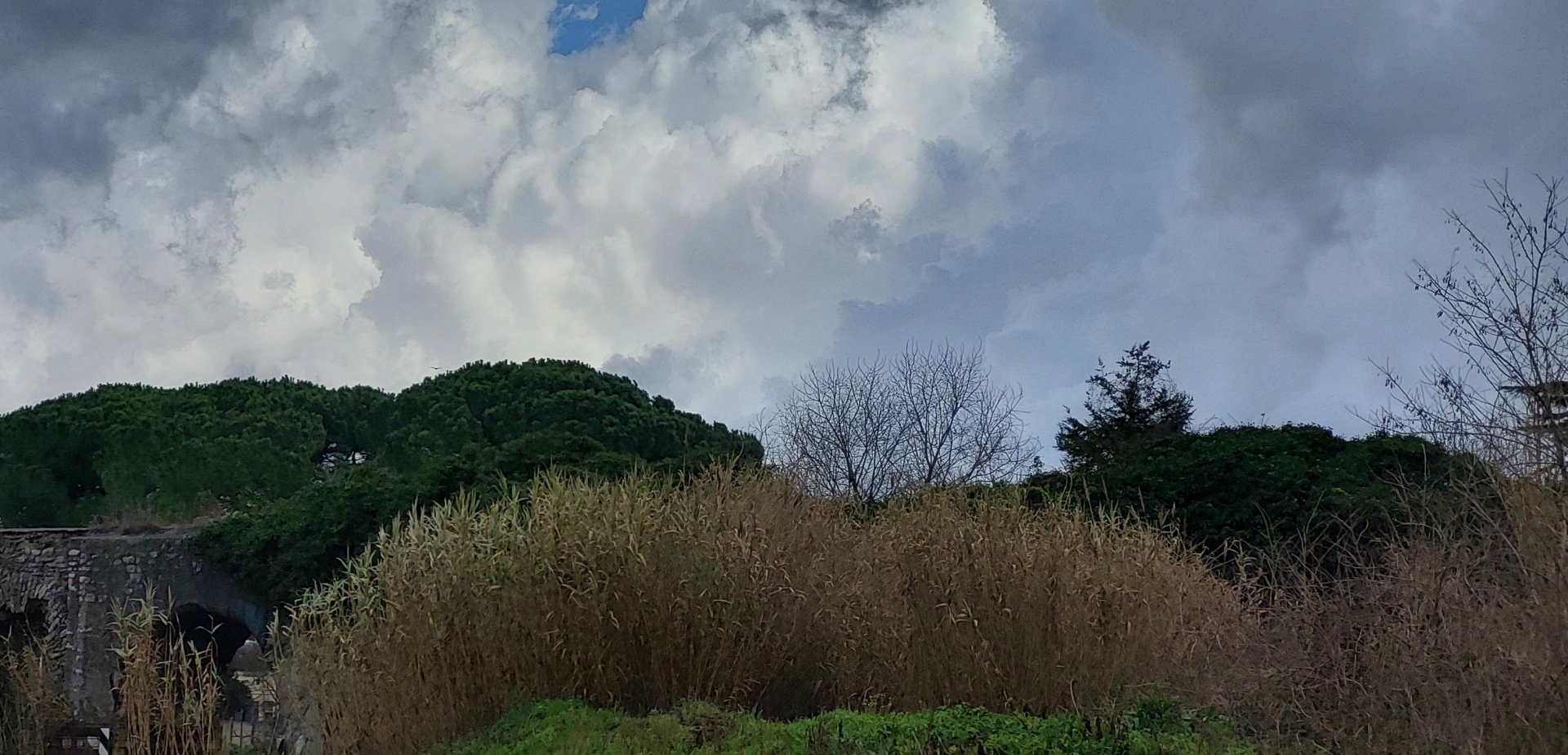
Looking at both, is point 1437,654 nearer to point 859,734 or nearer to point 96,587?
point 859,734

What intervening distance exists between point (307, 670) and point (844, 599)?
10.7 feet

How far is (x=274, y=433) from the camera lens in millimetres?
24891

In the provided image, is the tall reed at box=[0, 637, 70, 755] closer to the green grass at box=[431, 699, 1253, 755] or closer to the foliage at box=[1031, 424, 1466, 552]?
the green grass at box=[431, 699, 1253, 755]

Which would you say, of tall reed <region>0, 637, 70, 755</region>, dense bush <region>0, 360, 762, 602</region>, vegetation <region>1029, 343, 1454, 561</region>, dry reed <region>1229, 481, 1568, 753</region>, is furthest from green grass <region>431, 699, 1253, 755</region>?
dense bush <region>0, 360, 762, 602</region>

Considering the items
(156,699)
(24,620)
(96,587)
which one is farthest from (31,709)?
(24,620)

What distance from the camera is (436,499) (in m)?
14.1

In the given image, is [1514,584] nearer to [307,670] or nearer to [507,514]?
[507,514]

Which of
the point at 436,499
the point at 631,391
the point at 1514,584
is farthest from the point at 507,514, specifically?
the point at 631,391

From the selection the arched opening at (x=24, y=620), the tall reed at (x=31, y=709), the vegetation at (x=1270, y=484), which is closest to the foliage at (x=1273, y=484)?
the vegetation at (x=1270, y=484)

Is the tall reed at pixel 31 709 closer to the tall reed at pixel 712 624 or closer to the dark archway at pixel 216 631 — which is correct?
the dark archway at pixel 216 631

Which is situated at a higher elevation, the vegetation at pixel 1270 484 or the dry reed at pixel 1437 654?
the vegetation at pixel 1270 484

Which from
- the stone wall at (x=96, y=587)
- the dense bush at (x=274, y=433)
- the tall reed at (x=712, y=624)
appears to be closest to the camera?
the tall reed at (x=712, y=624)

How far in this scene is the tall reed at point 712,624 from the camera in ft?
22.9

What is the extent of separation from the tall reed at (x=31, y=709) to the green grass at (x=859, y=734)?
19.5ft
